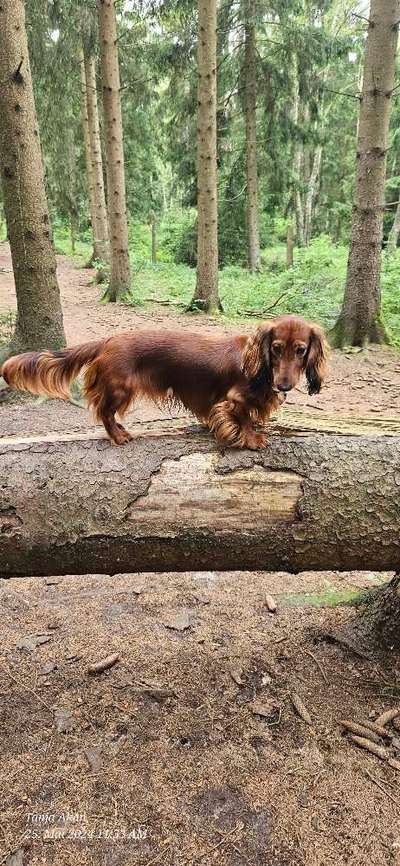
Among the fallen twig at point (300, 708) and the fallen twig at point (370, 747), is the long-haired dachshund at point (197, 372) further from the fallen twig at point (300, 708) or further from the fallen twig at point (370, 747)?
the fallen twig at point (370, 747)

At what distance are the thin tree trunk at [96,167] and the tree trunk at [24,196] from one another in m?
13.4

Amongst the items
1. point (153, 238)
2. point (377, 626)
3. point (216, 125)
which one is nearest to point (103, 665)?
point (377, 626)

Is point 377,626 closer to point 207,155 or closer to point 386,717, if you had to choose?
point 386,717

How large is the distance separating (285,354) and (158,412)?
13.1ft

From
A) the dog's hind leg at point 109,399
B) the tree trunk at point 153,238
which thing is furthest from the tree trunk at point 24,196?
the tree trunk at point 153,238

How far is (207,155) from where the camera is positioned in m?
11.4

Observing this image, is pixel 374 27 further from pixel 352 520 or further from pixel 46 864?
pixel 46 864

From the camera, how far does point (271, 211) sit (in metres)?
20.5

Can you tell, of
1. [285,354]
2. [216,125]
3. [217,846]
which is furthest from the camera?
[216,125]

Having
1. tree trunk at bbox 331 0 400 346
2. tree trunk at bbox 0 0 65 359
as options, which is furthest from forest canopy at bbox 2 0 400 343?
tree trunk at bbox 0 0 65 359

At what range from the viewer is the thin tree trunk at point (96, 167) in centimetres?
1783

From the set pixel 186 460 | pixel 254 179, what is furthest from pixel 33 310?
pixel 254 179

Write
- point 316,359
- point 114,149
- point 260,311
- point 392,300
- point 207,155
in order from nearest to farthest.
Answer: point 316,359 → point 392,300 → point 207,155 → point 260,311 → point 114,149

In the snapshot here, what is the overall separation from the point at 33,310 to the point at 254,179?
13763mm
